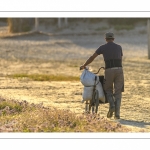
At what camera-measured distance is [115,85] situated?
40.3ft

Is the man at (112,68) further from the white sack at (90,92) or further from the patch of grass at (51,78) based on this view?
the patch of grass at (51,78)

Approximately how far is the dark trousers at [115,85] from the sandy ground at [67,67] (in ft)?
1.50

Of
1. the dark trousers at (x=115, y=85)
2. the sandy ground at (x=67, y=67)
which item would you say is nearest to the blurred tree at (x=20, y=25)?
the sandy ground at (x=67, y=67)

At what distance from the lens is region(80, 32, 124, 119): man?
476 inches

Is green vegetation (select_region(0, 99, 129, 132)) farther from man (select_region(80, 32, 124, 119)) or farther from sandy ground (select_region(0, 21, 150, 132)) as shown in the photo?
man (select_region(80, 32, 124, 119))

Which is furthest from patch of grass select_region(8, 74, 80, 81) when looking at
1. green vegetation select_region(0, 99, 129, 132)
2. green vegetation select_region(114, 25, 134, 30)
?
green vegetation select_region(114, 25, 134, 30)

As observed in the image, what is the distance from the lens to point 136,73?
24.2 meters

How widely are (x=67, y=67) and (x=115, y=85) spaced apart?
52.6 ft

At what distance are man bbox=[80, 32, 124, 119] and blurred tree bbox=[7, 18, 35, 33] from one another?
34838 mm

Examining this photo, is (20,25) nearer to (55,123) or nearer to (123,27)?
(123,27)

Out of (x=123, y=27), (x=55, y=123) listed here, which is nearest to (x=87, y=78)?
(x=55, y=123)

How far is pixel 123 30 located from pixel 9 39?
8.72 metres

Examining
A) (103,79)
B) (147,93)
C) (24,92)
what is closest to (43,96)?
(24,92)

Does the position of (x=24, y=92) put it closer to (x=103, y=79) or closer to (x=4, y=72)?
(x=103, y=79)
